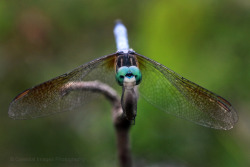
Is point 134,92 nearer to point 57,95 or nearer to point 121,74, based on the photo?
point 121,74

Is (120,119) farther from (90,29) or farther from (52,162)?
(90,29)

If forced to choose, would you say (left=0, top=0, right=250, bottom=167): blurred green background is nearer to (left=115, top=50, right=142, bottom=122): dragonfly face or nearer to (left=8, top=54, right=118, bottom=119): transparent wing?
(left=8, top=54, right=118, bottom=119): transparent wing

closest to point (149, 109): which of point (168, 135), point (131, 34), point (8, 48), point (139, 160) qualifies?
point (168, 135)

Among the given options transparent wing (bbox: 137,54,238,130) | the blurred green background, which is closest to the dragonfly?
transparent wing (bbox: 137,54,238,130)

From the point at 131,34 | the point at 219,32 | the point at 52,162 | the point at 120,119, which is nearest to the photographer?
the point at 120,119

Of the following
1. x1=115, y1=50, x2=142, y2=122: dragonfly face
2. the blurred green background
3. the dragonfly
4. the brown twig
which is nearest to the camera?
x1=115, y1=50, x2=142, y2=122: dragonfly face

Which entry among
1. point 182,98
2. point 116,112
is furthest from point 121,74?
point 182,98
